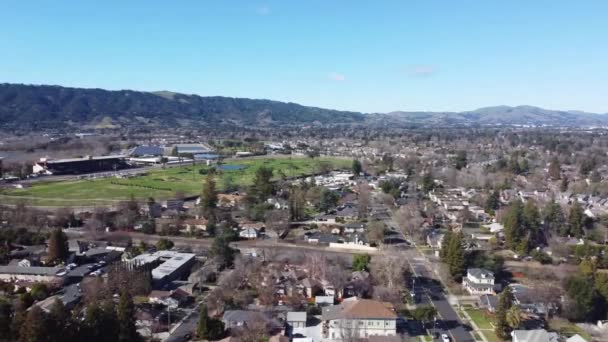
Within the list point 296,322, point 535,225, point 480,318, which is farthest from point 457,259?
point 296,322

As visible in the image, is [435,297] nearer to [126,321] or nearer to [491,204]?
[126,321]

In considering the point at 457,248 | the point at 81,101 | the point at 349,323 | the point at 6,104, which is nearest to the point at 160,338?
the point at 349,323

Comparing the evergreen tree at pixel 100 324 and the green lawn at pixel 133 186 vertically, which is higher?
the evergreen tree at pixel 100 324

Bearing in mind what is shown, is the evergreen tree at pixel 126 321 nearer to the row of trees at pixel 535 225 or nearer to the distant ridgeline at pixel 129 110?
the row of trees at pixel 535 225

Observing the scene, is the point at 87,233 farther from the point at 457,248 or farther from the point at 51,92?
the point at 51,92

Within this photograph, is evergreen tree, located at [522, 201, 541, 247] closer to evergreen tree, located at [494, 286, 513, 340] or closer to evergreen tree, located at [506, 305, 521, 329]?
evergreen tree, located at [494, 286, 513, 340]

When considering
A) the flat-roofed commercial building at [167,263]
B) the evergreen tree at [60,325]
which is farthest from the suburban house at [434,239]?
the evergreen tree at [60,325]

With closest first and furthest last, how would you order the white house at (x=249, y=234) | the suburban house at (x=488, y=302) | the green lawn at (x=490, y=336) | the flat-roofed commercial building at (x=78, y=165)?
the green lawn at (x=490, y=336)
the suburban house at (x=488, y=302)
the white house at (x=249, y=234)
the flat-roofed commercial building at (x=78, y=165)

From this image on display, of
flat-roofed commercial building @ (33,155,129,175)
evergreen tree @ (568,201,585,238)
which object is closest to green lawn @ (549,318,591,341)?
evergreen tree @ (568,201,585,238)
